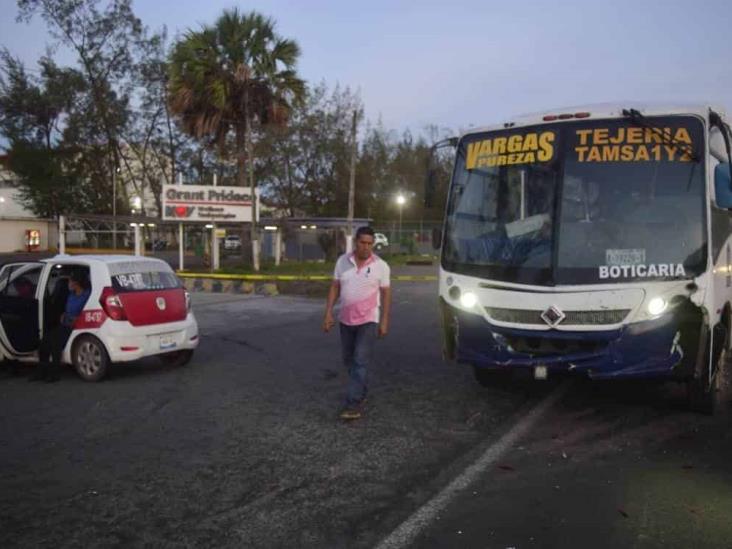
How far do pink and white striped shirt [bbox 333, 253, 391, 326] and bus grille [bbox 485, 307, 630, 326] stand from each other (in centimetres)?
109

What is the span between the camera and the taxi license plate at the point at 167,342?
A: 28.7 ft

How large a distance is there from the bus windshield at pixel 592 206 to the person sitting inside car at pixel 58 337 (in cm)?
462

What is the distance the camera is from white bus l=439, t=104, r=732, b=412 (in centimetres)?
589

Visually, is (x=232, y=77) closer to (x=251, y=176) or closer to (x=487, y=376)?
(x=251, y=176)

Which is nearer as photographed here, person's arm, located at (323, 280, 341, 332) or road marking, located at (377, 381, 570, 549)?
road marking, located at (377, 381, 570, 549)

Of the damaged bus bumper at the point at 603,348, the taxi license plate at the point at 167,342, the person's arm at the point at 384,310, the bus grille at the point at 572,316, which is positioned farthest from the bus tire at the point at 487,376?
the taxi license plate at the point at 167,342

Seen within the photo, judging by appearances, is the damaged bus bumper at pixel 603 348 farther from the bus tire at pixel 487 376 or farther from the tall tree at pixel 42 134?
the tall tree at pixel 42 134

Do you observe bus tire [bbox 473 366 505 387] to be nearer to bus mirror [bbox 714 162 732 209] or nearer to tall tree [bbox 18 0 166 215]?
bus mirror [bbox 714 162 732 209]

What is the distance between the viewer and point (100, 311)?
8.35 meters

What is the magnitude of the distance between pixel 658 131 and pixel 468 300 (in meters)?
2.26

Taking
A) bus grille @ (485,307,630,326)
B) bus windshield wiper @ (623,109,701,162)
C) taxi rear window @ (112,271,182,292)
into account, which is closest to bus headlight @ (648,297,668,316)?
bus grille @ (485,307,630,326)

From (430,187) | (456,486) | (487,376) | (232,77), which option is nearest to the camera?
(456,486)

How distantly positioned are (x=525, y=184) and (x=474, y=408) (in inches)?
89.3

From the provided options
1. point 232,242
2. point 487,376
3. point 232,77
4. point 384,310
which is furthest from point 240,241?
point 384,310
